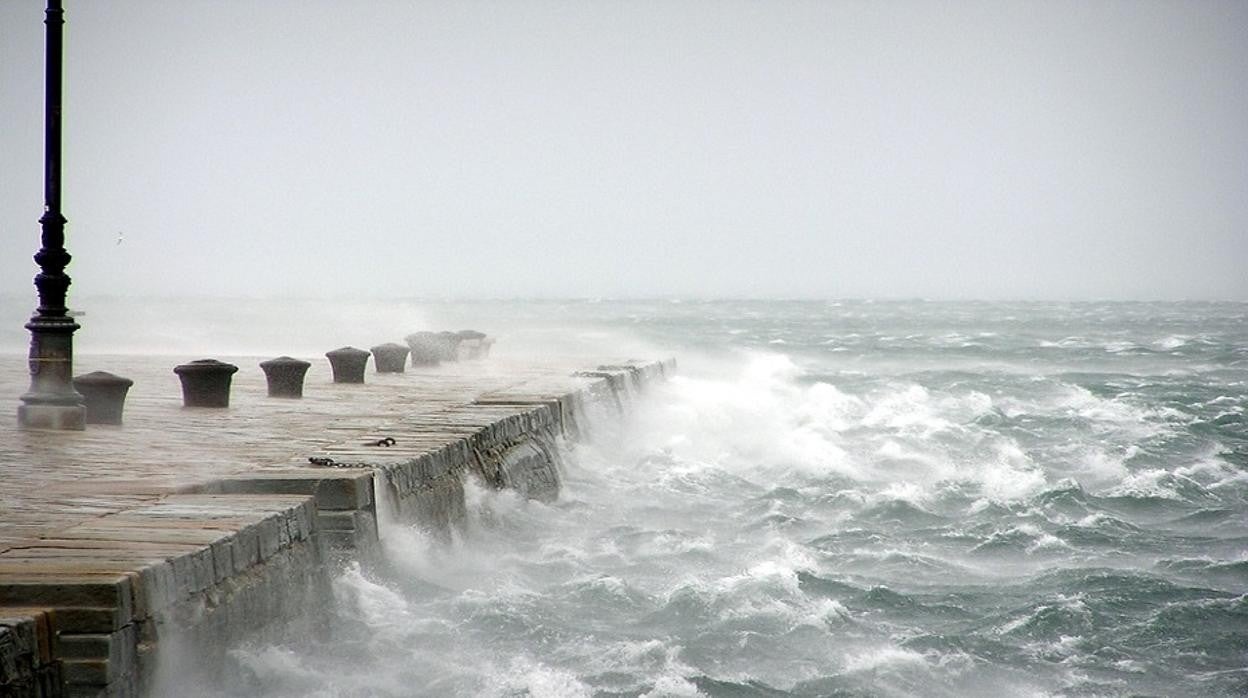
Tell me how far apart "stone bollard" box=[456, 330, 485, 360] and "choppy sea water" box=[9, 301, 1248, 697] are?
3032 millimetres

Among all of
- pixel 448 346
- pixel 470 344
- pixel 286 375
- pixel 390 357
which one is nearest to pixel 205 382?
pixel 286 375

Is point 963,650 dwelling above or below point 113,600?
below

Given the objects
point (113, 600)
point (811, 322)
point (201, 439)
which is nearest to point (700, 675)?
point (113, 600)

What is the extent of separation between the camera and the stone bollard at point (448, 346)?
19.9m

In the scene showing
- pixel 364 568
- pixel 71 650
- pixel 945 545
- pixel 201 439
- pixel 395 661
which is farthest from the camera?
pixel 945 545

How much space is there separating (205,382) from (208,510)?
616cm

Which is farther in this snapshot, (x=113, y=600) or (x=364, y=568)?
(x=364, y=568)

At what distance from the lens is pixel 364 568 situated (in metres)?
7.37

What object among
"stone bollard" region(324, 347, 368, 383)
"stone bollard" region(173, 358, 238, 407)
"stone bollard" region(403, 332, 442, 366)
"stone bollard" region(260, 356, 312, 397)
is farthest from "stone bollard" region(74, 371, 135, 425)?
"stone bollard" region(403, 332, 442, 366)

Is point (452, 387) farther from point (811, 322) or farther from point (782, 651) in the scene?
point (811, 322)

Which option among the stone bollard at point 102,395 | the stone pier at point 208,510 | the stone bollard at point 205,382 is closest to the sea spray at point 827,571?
the stone pier at point 208,510

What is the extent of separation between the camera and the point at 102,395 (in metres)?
10.5

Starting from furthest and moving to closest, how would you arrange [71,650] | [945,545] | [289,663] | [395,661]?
[945,545] → [395,661] → [289,663] → [71,650]

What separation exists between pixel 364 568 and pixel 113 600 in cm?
289
